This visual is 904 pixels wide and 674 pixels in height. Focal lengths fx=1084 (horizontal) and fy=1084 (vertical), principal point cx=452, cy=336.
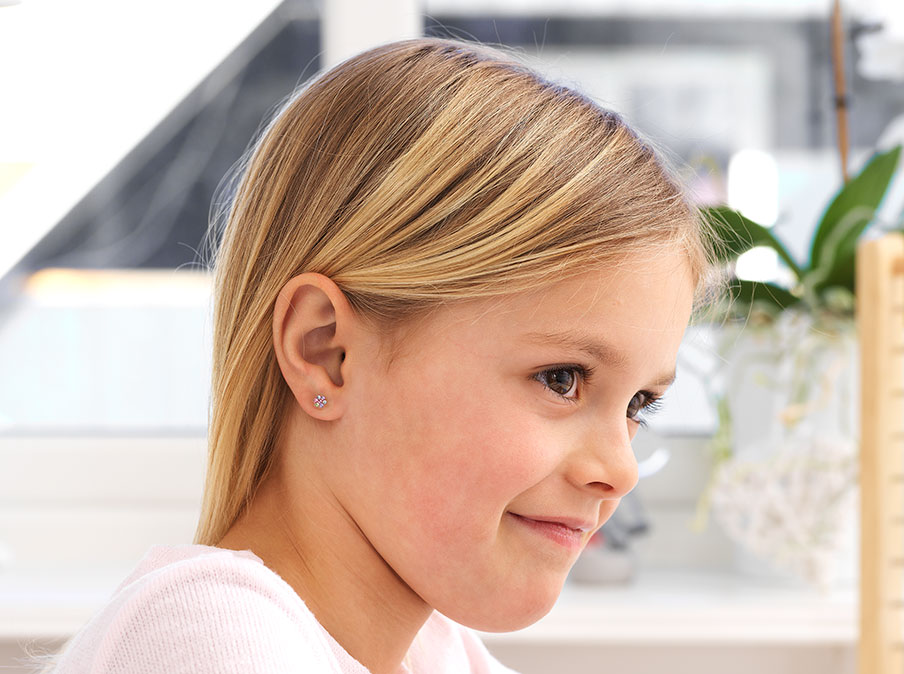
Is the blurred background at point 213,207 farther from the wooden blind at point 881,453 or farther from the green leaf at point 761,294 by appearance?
the wooden blind at point 881,453

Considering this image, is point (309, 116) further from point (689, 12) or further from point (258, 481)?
point (689, 12)

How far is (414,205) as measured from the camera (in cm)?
60

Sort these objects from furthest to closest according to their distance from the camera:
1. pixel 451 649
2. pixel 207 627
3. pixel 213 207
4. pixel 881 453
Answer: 1. pixel 213 207
2. pixel 881 453
3. pixel 451 649
4. pixel 207 627

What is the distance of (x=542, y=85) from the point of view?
26.0 inches

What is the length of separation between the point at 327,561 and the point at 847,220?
105cm

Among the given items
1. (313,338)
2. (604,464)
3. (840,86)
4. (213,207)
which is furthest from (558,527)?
(840,86)

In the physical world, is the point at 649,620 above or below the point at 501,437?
below

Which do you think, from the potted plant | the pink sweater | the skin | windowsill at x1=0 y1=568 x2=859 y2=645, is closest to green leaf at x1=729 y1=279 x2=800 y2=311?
the potted plant

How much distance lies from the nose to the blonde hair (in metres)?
0.10

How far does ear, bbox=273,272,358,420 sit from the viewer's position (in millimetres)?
626

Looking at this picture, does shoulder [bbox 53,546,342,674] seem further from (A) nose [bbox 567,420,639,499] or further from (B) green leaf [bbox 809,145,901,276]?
(B) green leaf [bbox 809,145,901,276]

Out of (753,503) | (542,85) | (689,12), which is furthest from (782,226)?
(542,85)

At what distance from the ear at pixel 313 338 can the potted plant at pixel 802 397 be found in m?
0.86

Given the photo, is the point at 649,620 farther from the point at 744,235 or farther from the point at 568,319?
the point at 568,319
